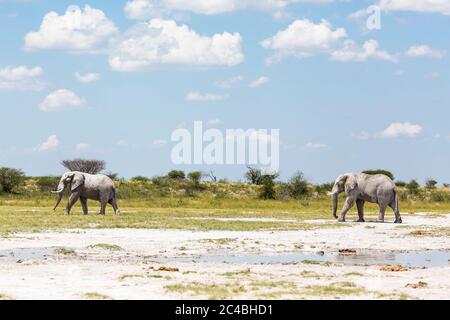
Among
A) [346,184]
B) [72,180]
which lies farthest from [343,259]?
[72,180]

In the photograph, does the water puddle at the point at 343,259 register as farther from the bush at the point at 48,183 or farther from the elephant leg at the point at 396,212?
the bush at the point at 48,183

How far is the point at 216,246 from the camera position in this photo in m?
22.5

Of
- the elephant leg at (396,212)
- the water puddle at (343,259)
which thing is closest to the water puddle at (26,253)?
the water puddle at (343,259)

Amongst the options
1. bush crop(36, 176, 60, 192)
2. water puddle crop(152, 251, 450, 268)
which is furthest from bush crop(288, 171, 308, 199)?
water puddle crop(152, 251, 450, 268)

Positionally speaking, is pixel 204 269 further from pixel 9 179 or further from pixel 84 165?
pixel 84 165

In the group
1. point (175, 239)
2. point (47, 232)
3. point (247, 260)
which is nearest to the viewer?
point (247, 260)

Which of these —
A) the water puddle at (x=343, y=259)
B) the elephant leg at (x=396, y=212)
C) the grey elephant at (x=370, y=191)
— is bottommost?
the water puddle at (x=343, y=259)

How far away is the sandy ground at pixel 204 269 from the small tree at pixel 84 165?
68607 millimetres

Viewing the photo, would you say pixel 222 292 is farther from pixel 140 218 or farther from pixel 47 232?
pixel 140 218

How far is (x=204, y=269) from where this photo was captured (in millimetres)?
16812

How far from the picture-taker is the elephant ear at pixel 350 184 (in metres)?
37.1
